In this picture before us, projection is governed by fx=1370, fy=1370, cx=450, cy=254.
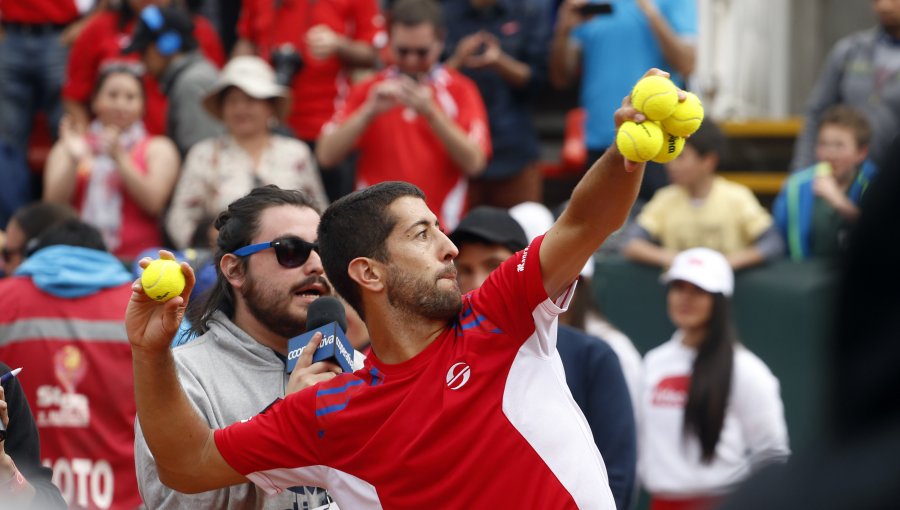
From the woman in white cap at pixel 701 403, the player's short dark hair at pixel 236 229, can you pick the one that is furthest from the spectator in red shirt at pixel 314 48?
the player's short dark hair at pixel 236 229

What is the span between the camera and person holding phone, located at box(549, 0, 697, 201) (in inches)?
343

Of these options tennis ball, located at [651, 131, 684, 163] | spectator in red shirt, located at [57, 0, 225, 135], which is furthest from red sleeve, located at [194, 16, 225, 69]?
tennis ball, located at [651, 131, 684, 163]

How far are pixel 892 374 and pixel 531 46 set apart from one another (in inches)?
320

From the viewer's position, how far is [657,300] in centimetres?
823

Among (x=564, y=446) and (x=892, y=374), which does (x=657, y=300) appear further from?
(x=892, y=374)

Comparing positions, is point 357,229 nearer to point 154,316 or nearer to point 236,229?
point 154,316

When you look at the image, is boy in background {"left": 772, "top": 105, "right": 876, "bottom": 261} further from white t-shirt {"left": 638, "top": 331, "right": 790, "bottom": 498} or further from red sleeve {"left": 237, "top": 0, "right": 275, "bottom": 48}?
red sleeve {"left": 237, "top": 0, "right": 275, "bottom": 48}

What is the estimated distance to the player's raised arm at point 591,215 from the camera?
3.07 metres

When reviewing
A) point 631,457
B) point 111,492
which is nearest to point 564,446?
point 631,457

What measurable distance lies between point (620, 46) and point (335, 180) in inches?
81.4

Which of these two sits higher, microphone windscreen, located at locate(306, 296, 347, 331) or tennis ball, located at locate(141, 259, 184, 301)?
tennis ball, located at locate(141, 259, 184, 301)

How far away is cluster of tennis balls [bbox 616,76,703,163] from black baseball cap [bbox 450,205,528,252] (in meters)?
2.03

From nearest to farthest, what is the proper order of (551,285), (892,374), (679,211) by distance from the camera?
1. (892,374)
2. (551,285)
3. (679,211)

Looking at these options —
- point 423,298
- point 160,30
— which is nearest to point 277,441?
point 423,298
